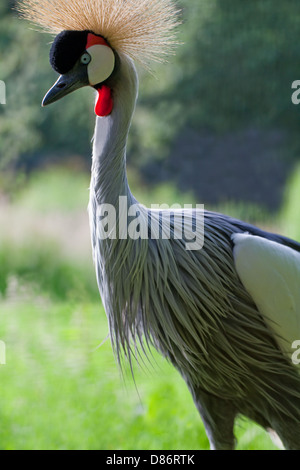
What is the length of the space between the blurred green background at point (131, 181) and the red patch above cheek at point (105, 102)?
3.15 ft

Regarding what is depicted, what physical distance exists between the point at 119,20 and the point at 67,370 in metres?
1.37

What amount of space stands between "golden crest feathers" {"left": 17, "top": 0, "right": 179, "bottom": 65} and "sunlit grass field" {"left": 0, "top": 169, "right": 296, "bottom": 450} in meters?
0.62

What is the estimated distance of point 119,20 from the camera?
45.1 inches

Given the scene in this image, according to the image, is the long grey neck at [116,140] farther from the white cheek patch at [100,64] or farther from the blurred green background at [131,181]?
the blurred green background at [131,181]

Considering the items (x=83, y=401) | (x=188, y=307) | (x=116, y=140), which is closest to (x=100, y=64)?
(x=116, y=140)

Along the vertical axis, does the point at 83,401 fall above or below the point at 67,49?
below

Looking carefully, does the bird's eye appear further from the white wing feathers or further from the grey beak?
the white wing feathers

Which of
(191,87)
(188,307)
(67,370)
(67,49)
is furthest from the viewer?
(191,87)

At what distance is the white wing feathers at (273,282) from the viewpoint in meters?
1.20

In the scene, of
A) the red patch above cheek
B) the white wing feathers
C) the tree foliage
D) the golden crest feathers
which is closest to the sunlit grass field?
the white wing feathers

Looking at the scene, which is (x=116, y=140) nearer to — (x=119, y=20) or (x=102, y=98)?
(x=102, y=98)

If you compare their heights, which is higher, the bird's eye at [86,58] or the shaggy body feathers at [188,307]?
the bird's eye at [86,58]

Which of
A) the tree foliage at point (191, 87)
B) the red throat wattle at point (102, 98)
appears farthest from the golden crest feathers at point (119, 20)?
the tree foliage at point (191, 87)

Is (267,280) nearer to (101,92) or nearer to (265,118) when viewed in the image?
(101,92)
